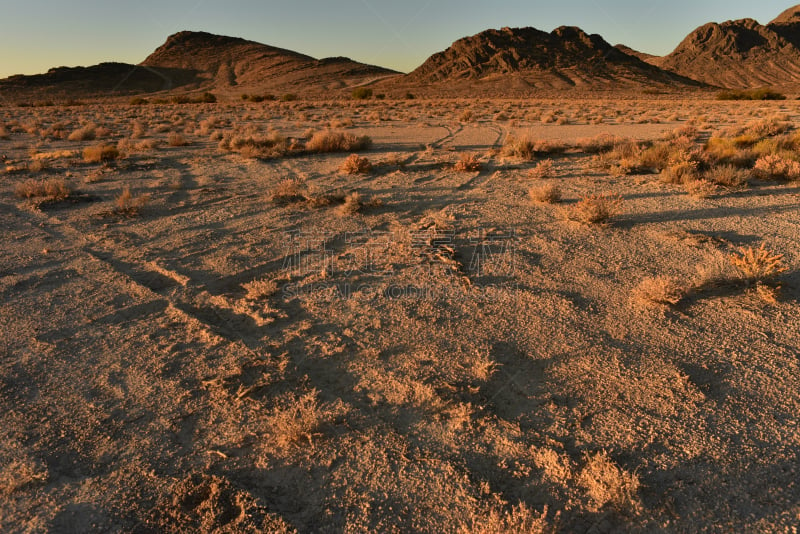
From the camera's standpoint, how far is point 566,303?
4.94 metres

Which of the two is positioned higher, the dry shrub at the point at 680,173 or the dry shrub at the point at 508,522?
the dry shrub at the point at 680,173

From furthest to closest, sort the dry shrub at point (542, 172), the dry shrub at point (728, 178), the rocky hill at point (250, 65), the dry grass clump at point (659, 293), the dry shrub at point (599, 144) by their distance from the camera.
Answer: the rocky hill at point (250, 65) → the dry shrub at point (599, 144) → the dry shrub at point (542, 172) → the dry shrub at point (728, 178) → the dry grass clump at point (659, 293)

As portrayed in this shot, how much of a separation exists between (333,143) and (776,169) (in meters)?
11.5

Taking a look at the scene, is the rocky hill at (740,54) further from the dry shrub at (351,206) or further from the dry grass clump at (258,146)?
the dry shrub at (351,206)

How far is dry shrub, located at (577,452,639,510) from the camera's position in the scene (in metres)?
2.70

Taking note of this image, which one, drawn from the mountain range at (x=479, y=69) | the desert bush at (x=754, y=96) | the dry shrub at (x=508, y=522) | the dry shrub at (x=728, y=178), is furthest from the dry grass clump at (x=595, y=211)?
the mountain range at (x=479, y=69)

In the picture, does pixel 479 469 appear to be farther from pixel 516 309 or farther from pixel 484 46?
pixel 484 46

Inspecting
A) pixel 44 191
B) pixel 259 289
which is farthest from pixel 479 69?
pixel 259 289

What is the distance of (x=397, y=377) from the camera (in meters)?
3.84

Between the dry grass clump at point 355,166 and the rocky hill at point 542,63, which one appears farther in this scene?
the rocky hill at point 542,63

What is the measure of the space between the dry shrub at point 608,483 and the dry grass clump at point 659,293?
2.49 meters

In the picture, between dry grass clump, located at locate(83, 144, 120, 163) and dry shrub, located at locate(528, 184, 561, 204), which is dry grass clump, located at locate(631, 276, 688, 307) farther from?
dry grass clump, located at locate(83, 144, 120, 163)

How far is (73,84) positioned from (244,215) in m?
90.8

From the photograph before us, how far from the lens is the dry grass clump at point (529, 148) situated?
1235 cm
